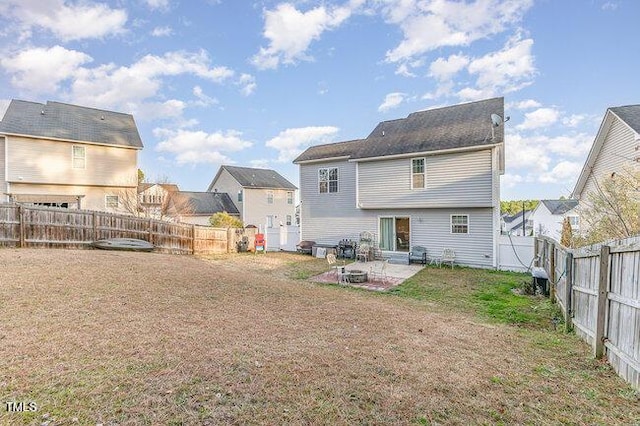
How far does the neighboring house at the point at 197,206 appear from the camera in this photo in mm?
28347

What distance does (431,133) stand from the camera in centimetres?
1538

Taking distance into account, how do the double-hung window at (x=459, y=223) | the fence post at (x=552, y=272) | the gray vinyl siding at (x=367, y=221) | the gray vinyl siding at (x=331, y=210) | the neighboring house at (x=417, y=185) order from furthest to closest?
1. the gray vinyl siding at (x=331, y=210)
2. the double-hung window at (x=459, y=223)
3. the gray vinyl siding at (x=367, y=221)
4. the neighboring house at (x=417, y=185)
5. the fence post at (x=552, y=272)

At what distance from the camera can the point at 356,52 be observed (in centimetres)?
1579

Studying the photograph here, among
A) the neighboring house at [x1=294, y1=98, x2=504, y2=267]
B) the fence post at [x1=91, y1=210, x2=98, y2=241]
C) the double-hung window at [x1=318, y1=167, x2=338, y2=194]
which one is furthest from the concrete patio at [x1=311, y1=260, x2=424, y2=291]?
the fence post at [x1=91, y1=210, x2=98, y2=241]

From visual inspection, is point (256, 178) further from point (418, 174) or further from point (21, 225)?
point (21, 225)

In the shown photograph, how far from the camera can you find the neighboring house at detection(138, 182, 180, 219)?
26631mm

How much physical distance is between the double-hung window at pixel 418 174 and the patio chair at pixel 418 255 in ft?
9.42

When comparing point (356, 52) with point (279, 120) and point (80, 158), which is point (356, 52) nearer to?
point (279, 120)

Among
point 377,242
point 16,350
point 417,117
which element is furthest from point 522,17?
point 16,350

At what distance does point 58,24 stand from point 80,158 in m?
8.17

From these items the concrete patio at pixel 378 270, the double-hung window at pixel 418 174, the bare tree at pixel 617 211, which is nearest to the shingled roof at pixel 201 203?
the concrete patio at pixel 378 270

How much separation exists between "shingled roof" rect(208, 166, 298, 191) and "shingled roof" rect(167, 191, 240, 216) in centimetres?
257

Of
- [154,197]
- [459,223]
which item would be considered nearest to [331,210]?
[459,223]

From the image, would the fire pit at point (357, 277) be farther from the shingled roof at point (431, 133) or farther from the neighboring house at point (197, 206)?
the neighboring house at point (197, 206)
